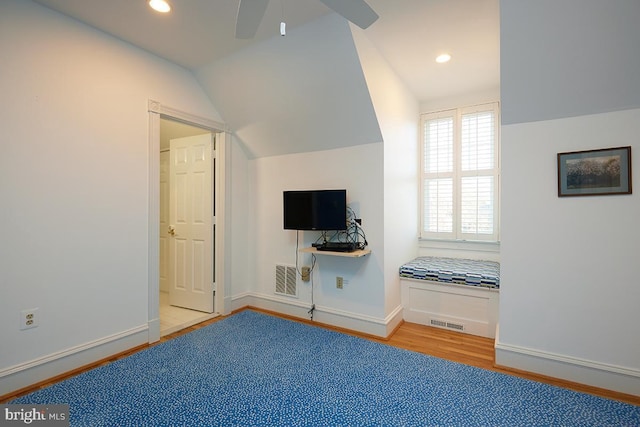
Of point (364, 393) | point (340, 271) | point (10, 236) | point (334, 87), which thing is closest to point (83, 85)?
point (10, 236)

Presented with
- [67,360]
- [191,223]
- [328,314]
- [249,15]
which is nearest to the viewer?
[249,15]

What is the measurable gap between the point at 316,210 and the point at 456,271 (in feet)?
5.38

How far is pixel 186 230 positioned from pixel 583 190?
4001mm

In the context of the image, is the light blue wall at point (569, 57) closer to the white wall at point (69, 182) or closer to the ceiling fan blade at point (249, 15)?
the ceiling fan blade at point (249, 15)

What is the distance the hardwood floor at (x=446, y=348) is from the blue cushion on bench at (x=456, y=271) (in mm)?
551

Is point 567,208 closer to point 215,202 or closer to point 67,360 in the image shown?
point 215,202

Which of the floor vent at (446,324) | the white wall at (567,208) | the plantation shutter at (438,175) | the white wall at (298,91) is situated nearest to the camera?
the white wall at (567,208)

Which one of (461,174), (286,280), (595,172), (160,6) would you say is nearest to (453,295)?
(461,174)

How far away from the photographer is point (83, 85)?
238 cm

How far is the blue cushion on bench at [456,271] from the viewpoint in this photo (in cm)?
298

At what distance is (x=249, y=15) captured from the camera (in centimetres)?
138

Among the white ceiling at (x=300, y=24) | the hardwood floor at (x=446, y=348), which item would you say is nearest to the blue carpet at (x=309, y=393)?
the hardwood floor at (x=446, y=348)

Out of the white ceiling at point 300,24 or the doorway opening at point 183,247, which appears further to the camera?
the doorway opening at point 183,247

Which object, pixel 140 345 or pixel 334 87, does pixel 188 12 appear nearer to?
pixel 334 87
